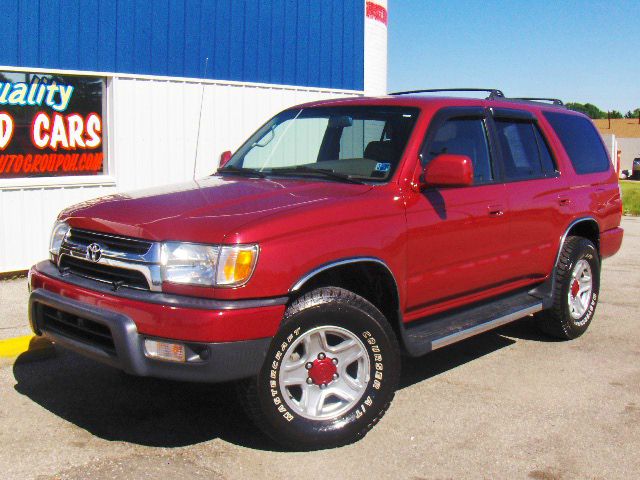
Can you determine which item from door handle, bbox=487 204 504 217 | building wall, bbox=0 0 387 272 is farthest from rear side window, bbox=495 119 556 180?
building wall, bbox=0 0 387 272

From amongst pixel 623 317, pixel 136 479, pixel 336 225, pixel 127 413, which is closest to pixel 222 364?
pixel 136 479

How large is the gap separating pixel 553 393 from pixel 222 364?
98.8 inches

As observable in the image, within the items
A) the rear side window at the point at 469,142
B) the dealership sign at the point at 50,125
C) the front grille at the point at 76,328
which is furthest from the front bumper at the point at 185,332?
the dealership sign at the point at 50,125

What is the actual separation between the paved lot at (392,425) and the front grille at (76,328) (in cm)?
58

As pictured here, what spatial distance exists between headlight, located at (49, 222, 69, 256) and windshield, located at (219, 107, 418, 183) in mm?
1339

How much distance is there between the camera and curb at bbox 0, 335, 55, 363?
18.9 ft

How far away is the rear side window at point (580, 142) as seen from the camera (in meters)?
6.38

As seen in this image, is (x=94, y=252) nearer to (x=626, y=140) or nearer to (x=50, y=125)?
(x=50, y=125)

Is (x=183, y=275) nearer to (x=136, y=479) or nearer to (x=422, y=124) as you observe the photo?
(x=136, y=479)

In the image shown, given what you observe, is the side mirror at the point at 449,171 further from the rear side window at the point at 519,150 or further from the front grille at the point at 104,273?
the front grille at the point at 104,273

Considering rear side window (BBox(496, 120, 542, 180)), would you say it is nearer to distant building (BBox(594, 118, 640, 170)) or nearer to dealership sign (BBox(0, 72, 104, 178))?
dealership sign (BBox(0, 72, 104, 178))

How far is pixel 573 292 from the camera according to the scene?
6406mm

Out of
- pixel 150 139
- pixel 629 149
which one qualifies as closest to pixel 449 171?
pixel 150 139

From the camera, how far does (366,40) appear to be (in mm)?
11922
